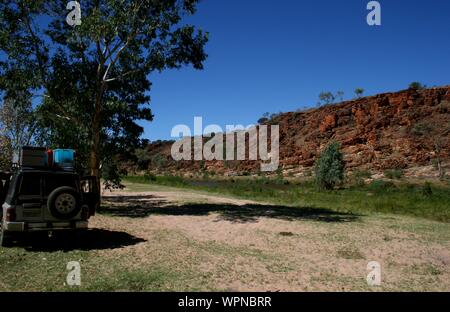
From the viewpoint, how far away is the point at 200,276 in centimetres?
805

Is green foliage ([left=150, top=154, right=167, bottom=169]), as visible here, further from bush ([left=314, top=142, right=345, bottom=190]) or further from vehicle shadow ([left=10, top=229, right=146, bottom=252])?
vehicle shadow ([left=10, top=229, right=146, bottom=252])

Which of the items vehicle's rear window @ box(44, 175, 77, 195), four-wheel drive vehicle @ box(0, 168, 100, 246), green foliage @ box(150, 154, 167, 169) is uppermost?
green foliage @ box(150, 154, 167, 169)

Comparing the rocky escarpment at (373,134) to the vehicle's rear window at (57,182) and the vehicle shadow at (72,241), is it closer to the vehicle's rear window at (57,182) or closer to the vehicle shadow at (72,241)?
the vehicle shadow at (72,241)

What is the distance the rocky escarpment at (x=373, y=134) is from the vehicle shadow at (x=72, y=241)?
2403 inches

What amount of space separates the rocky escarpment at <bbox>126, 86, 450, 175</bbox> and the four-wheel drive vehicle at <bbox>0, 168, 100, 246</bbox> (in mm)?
62735

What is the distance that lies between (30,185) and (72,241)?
6.46 feet

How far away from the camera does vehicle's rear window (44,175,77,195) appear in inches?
402

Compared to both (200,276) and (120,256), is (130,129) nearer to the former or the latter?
(120,256)

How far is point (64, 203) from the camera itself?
9859 millimetres

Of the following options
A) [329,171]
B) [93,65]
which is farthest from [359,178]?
[93,65]

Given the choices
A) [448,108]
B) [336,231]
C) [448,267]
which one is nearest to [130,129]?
[336,231]

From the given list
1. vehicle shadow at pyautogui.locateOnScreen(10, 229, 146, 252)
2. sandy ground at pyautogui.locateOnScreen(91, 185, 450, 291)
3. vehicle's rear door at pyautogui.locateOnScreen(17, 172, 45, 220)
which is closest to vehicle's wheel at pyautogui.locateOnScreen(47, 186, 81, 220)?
vehicle's rear door at pyautogui.locateOnScreen(17, 172, 45, 220)

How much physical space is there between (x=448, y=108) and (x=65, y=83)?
8357 cm

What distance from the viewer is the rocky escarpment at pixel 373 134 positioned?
7431 centimetres
